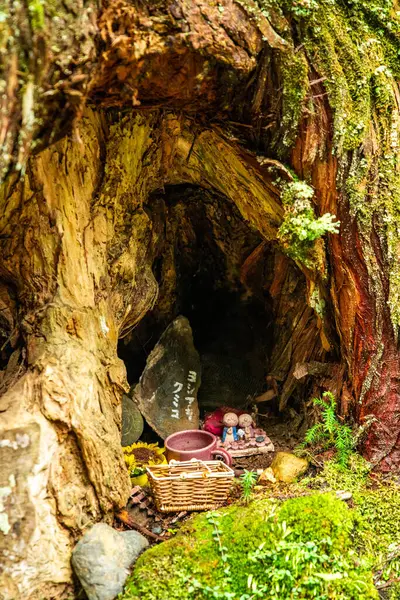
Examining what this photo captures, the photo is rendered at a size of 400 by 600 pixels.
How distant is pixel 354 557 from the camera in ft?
8.02

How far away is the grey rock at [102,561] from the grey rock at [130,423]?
1447 millimetres

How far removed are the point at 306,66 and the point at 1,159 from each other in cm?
175

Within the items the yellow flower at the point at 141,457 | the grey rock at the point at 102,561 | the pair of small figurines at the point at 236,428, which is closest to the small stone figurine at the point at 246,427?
the pair of small figurines at the point at 236,428

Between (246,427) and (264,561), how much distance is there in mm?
1589

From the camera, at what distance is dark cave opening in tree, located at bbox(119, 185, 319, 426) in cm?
450

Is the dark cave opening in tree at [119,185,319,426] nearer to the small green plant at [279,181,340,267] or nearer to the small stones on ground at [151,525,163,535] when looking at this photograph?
the small green plant at [279,181,340,267]

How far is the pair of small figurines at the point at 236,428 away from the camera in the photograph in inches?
153

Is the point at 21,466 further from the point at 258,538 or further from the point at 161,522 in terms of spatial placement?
the point at 258,538

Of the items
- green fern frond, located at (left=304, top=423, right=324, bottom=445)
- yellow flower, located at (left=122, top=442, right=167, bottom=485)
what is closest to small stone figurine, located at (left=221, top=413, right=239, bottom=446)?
yellow flower, located at (left=122, top=442, right=167, bottom=485)

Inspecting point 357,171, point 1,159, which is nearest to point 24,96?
point 1,159

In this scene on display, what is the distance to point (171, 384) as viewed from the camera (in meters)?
4.33

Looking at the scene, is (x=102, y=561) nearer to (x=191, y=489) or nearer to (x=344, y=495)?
(x=191, y=489)

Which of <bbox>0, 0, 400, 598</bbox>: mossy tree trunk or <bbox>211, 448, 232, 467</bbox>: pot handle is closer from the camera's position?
<bbox>0, 0, 400, 598</bbox>: mossy tree trunk

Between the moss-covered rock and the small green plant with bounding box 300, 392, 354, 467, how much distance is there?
0.60 m
